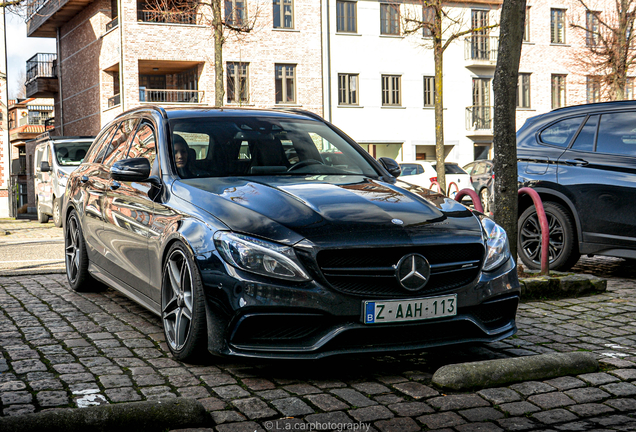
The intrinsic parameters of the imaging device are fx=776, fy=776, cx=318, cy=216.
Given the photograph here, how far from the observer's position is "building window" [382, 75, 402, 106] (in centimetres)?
3691

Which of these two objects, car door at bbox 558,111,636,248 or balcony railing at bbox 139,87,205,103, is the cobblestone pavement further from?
balcony railing at bbox 139,87,205,103

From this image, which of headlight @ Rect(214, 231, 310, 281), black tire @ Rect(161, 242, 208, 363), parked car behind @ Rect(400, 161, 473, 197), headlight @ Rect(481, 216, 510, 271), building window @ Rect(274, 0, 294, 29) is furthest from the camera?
building window @ Rect(274, 0, 294, 29)

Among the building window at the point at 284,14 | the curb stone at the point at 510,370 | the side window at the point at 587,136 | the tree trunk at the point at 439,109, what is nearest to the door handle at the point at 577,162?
the side window at the point at 587,136

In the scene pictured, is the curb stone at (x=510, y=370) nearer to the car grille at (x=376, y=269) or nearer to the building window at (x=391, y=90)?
the car grille at (x=376, y=269)

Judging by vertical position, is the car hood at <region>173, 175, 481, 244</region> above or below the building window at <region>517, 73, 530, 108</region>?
below

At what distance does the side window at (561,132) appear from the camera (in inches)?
326

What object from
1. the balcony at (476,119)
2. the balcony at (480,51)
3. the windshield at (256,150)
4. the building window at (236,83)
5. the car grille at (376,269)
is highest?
the balcony at (480,51)

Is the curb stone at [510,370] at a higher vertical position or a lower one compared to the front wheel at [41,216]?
higher

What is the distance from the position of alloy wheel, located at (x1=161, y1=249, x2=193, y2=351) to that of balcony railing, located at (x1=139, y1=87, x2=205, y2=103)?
2881cm

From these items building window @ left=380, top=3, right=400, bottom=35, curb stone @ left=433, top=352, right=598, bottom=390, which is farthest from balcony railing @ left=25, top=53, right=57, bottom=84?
curb stone @ left=433, top=352, right=598, bottom=390

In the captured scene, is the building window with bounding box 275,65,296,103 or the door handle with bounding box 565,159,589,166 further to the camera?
the building window with bounding box 275,65,296,103

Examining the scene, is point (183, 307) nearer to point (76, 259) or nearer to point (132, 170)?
point (132, 170)

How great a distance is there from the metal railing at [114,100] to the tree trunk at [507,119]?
2883cm

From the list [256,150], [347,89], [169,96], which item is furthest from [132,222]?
[347,89]
